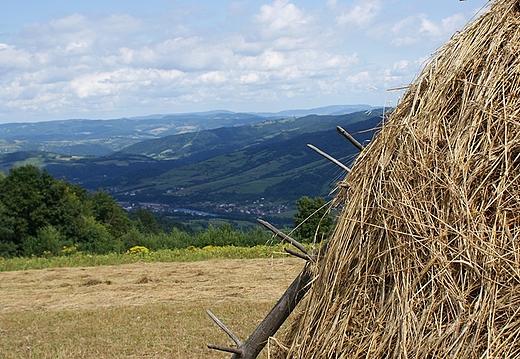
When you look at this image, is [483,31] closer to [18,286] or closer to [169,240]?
[18,286]

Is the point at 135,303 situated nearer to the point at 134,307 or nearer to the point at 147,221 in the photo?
the point at 134,307

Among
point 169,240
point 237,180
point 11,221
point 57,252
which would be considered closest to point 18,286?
point 169,240

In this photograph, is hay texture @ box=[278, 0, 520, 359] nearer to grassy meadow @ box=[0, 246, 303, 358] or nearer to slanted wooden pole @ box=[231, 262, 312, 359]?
slanted wooden pole @ box=[231, 262, 312, 359]

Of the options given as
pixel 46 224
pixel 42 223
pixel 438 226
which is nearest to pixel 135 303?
pixel 438 226

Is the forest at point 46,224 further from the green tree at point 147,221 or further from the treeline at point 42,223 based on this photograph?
the green tree at point 147,221

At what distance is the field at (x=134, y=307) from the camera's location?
35.3 feet

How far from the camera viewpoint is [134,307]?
1461 cm

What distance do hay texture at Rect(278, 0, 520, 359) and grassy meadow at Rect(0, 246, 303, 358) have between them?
158 inches

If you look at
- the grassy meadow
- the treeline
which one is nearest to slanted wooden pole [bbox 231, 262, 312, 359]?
the grassy meadow

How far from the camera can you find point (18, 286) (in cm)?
1862

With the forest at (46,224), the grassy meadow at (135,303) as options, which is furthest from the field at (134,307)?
the forest at (46,224)

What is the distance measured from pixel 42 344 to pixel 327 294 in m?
9.57

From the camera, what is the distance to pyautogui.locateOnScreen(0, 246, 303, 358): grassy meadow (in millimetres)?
10836

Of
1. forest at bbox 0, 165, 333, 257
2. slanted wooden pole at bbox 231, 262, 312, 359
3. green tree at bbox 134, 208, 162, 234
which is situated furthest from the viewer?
green tree at bbox 134, 208, 162, 234
